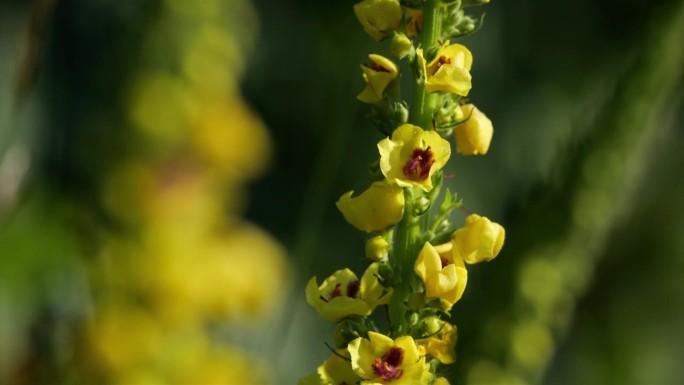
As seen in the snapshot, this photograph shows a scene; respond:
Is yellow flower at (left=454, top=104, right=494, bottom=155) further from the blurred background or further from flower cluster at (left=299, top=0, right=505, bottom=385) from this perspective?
the blurred background

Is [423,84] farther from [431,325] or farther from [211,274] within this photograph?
Result: [211,274]

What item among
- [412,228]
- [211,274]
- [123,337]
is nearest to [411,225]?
[412,228]

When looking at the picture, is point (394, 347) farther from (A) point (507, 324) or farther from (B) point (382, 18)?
(A) point (507, 324)

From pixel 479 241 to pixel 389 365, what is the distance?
0.07 m

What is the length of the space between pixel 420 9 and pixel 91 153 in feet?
2.41

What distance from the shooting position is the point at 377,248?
1.73ft

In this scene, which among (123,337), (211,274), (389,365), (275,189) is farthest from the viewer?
(275,189)

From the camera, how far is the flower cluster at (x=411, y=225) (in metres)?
0.50

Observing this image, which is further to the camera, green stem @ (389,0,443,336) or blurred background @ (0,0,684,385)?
blurred background @ (0,0,684,385)

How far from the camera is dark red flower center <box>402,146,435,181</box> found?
1.69 ft

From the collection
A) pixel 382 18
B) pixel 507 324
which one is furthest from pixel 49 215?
pixel 382 18

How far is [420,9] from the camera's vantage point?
54cm

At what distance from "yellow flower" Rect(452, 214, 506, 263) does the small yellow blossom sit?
3 cm

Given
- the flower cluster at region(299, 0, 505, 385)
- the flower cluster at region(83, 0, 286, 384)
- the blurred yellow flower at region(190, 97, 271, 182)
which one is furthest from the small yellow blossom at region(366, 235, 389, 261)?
the blurred yellow flower at region(190, 97, 271, 182)
